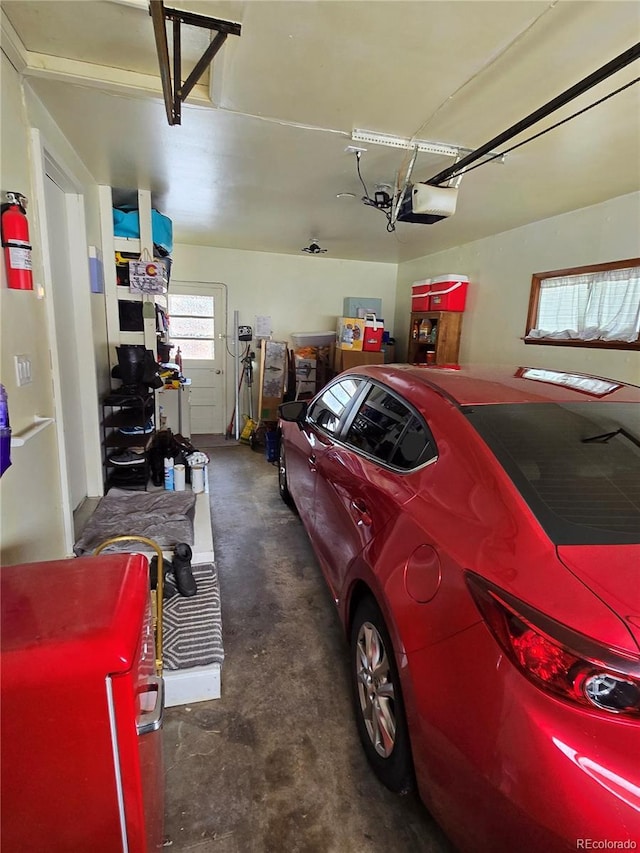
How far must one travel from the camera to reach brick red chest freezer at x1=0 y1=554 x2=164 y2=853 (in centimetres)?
67

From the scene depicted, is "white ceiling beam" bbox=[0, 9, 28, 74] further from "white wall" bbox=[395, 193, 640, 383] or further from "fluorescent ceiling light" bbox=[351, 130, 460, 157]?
"white wall" bbox=[395, 193, 640, 383]

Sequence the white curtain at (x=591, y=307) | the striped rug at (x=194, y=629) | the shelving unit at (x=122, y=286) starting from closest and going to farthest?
the striped rug at (x=194, y=629), the white curtain at (x=591, y=307), the shelving unit at (x=122, y=286)

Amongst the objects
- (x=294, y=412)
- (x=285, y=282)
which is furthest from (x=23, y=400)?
(x=285, y=282)

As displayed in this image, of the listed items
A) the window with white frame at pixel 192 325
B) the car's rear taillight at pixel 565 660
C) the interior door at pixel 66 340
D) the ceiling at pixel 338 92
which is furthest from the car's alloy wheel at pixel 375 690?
the window with white frame at pixel 192 325

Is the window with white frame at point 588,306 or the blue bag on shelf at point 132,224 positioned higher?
the blue bag on shelf at point 132,224

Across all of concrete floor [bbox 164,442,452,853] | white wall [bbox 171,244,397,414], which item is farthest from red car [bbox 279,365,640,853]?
white wall [bbox 171,244,397,414]

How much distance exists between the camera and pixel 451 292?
4605mm

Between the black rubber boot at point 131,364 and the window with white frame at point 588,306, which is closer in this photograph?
the window with white frame at point 588,306

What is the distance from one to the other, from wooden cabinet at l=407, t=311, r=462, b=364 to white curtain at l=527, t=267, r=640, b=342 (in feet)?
3.42

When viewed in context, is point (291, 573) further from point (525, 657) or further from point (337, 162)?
point (337, 162)

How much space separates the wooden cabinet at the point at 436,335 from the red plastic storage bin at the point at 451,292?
0.24 feet

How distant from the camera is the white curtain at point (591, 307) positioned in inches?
117

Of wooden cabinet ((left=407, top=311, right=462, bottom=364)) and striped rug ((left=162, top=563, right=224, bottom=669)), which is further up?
wooden cabinet ((left=407, top=311, right=462, bottom=364))

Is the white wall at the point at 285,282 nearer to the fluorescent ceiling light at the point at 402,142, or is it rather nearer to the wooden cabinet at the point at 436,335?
the wooden cabinet at the point at 436,335
